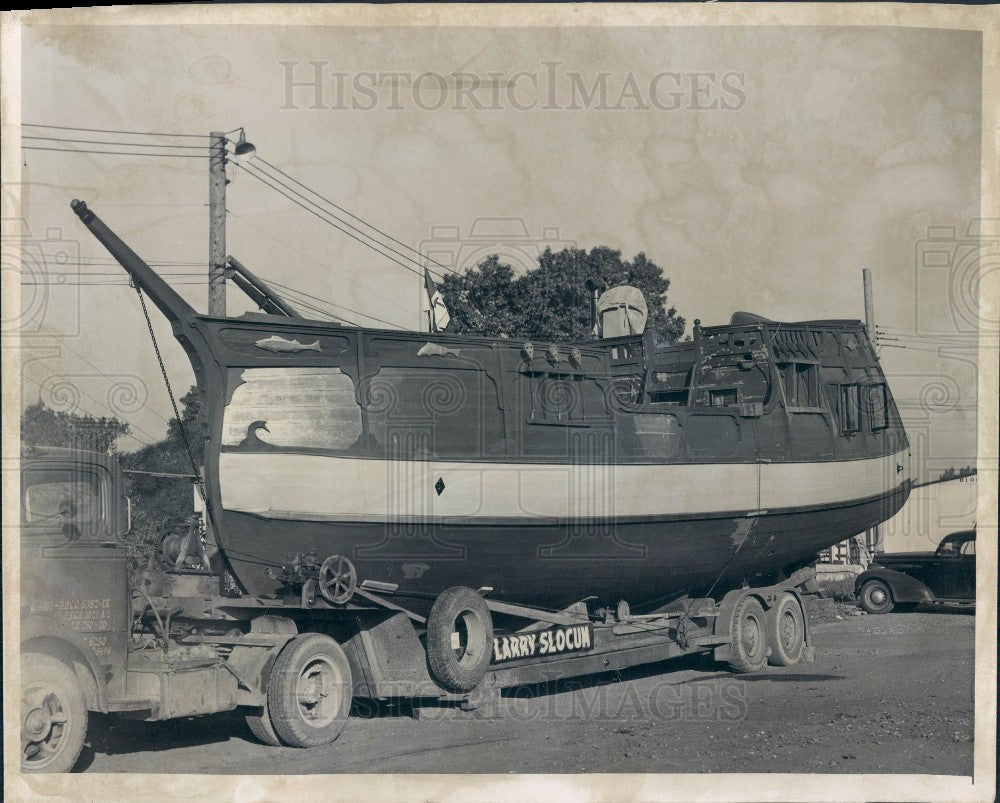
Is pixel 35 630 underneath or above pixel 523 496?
underneath

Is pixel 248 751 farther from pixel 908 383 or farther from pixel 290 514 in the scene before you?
pixel 908 383

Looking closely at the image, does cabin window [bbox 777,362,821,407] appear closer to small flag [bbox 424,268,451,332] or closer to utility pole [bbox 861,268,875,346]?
utility pole [bbox 861,268,875,346]

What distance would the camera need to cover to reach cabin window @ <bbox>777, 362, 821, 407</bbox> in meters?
12.2

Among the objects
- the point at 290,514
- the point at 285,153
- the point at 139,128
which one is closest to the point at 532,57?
the point at 285,153

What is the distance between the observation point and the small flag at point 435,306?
32.1ft

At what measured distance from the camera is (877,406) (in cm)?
1213

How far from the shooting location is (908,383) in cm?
1027

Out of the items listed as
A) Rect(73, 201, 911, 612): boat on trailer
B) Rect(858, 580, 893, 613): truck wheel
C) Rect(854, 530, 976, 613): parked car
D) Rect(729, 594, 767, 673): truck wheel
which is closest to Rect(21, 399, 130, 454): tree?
Rect(73, 201, 911, 612): boat on trailer

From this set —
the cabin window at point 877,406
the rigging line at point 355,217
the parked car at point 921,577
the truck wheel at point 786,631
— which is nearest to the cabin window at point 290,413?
the rigging line at point 355,217

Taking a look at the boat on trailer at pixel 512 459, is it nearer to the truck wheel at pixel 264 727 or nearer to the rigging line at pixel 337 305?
the rigging line at pixel 337 305

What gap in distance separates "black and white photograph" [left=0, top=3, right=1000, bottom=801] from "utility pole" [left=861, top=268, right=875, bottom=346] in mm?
53

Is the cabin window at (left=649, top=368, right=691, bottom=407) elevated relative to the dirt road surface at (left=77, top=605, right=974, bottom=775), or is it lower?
elevated

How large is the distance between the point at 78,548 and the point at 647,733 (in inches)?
178

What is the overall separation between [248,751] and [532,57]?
5647 mm
